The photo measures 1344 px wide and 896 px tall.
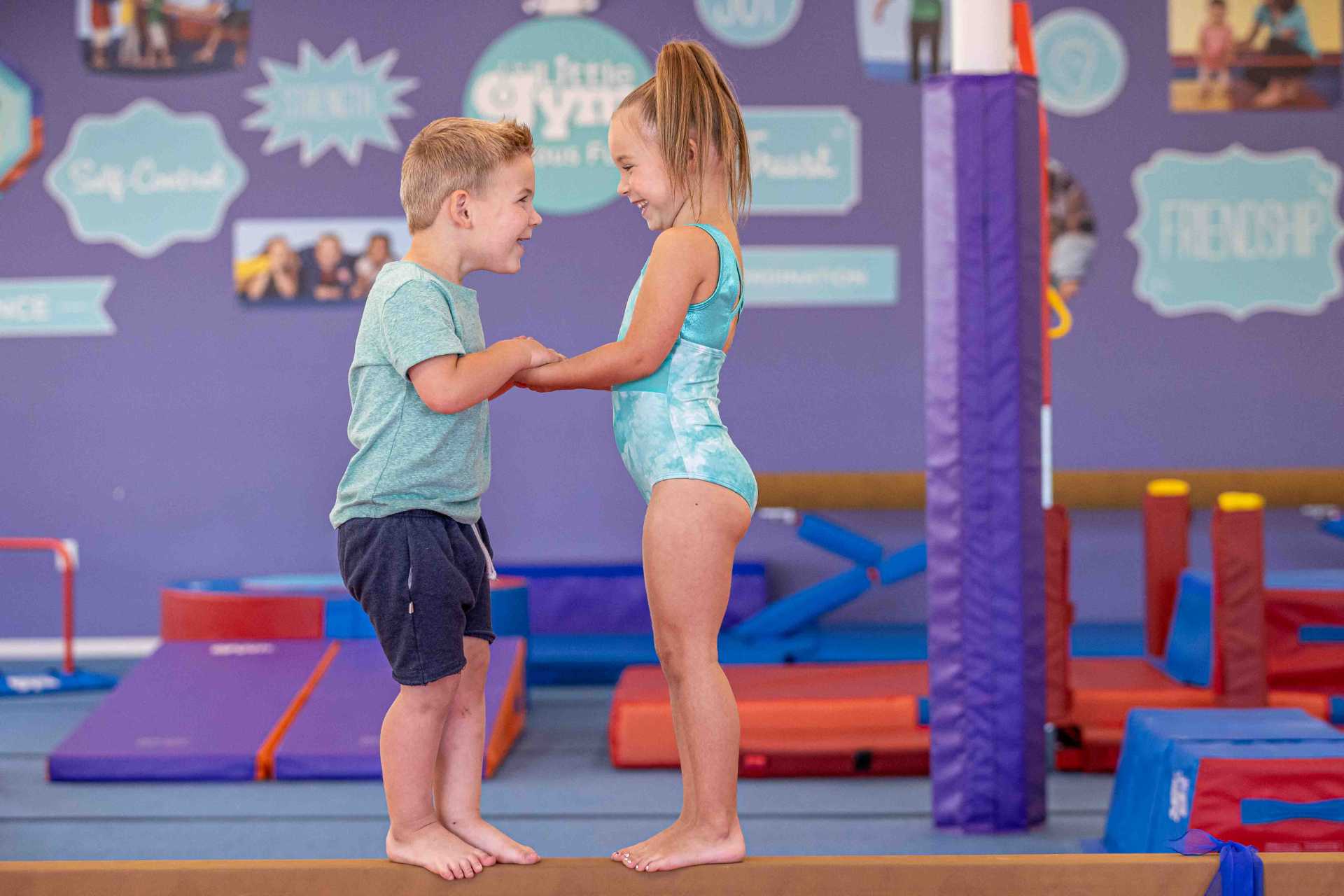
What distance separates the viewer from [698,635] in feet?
7.39

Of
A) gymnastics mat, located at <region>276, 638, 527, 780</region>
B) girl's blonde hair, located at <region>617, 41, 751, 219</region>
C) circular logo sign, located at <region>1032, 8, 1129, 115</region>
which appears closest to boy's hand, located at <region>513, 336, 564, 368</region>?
girl's blonde hair, located at <region>617, 41, 751, 219</region>

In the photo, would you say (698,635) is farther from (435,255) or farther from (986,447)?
(986,447)

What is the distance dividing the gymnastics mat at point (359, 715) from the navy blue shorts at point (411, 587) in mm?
2091

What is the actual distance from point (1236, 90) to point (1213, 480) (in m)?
1.99

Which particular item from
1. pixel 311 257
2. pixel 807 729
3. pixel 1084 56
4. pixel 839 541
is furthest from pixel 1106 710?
pixel 311 257

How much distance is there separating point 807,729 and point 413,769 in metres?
2.51

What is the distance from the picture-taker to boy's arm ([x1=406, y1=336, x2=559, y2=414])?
6.96 feet

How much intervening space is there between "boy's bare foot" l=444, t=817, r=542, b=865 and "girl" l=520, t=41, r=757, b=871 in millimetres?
157

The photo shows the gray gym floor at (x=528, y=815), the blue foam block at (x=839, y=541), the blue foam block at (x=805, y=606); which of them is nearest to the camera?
the gray gym floor at (x=528, y=815)

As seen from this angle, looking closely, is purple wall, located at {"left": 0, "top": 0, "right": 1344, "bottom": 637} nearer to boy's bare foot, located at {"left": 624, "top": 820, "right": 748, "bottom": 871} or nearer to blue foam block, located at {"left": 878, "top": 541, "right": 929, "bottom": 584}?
blue foam block, located at {"left": 878, "top": 541, "right": 929, "bottom": 584}

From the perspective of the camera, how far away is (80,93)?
6.93m

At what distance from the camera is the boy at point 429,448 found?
218 centimetres

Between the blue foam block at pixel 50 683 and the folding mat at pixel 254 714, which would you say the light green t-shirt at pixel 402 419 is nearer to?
the folding mat at pixel 254 714

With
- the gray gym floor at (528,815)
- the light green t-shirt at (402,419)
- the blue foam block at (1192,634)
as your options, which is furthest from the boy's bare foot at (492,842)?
the blue foam block at (1192,634)
